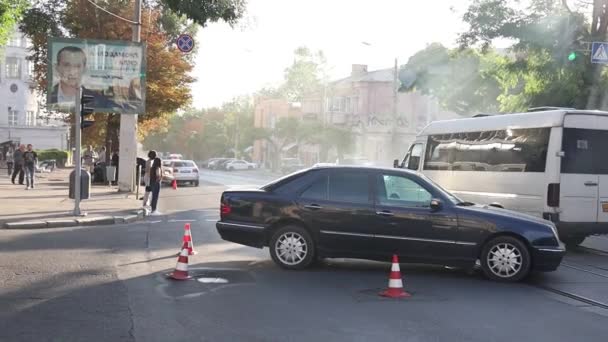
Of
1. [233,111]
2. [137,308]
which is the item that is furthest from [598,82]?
[233,111]

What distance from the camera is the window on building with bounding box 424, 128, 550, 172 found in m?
13.8

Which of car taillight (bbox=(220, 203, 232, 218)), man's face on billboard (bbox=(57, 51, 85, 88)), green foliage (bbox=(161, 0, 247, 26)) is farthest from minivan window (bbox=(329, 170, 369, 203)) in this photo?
man's face on billboard (bbox=(57, 51, 85, 88))

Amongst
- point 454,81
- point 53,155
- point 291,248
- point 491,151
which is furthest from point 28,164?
point 53,155

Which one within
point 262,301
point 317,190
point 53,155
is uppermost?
point 53,155

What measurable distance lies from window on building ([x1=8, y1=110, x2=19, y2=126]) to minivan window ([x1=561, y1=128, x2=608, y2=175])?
212ft

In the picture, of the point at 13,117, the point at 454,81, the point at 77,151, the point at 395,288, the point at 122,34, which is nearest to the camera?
the point at 395,288

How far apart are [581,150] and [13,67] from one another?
6623cm

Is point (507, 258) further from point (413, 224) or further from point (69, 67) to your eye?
point (69, 67)

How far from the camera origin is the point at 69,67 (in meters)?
23.5

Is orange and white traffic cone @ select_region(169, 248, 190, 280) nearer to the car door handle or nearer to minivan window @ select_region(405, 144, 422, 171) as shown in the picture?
the car door handle

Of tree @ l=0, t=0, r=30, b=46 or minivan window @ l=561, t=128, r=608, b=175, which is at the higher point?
tree @ l=0, t=0, r=30, b=46

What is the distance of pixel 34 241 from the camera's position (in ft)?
42.8

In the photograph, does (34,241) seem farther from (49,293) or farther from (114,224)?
(49,293)

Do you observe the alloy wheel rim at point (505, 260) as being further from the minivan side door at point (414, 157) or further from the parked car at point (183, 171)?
the parked car at point (183, 171)
